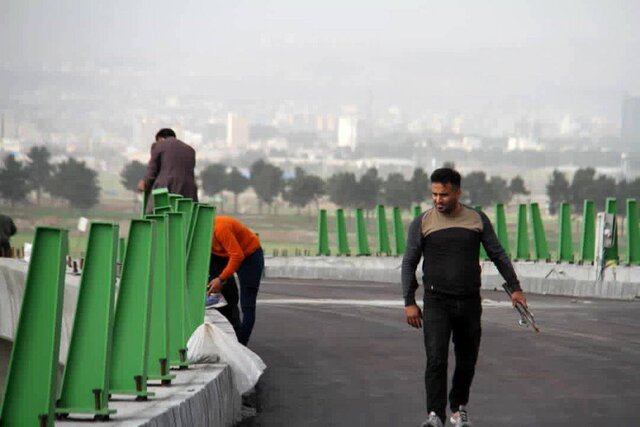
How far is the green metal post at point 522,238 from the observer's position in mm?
36369

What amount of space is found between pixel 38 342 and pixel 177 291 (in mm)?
4535

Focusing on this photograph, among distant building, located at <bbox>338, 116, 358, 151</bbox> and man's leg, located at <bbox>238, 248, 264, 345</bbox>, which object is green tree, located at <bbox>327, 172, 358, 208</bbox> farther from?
man's leg, located at <bbox>238, 248, 264, 345</bbox>

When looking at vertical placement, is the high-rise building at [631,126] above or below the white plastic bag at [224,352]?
above

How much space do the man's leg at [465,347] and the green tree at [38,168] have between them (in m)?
76.8

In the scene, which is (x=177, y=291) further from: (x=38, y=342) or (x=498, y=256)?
(x=38, y=342)

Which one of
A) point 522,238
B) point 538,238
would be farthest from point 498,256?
point 522,238

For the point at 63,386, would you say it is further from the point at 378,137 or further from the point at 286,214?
the point at 378,137

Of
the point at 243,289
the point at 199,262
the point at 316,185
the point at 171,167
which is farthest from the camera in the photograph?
the point at 316,185

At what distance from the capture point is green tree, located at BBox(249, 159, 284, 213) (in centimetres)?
10575

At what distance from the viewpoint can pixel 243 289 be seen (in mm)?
18219

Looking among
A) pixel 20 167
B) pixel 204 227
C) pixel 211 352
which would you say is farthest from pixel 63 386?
pixel 20 167

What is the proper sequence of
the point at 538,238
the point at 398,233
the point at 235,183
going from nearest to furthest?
the point at 538,238
the point at 398,233
the point at 235,183

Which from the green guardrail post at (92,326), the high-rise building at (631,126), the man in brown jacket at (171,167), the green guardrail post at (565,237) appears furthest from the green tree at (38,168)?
the green guardrail post at (92,326)

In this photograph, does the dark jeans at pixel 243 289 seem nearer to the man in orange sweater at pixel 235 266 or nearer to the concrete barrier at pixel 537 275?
the man in orange sweater at pixel 235 266
